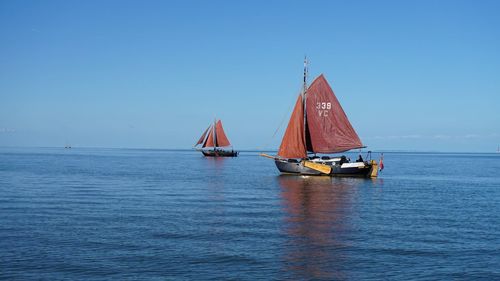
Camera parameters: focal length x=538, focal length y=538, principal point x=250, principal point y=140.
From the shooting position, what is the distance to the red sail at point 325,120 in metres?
75.8

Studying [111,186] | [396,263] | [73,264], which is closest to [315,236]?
[396,263]

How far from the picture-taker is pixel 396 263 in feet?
70.9

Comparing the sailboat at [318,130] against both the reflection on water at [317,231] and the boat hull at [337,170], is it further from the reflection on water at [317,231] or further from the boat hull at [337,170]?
the reflection on water at [317,231]

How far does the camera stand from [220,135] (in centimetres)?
16750

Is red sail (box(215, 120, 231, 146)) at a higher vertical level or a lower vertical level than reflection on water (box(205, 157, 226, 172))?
higher

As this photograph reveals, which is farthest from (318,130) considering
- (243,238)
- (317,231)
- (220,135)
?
(220,135)

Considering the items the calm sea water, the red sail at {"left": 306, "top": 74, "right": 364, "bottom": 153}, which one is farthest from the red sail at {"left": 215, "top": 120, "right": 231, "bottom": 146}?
the calm sea water

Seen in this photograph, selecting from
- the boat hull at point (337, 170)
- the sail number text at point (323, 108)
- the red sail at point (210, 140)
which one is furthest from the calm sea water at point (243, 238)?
the red sail at point (210, 140)

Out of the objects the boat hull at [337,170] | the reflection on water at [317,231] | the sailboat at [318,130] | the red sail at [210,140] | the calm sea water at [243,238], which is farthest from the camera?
the red sail at [210,140]

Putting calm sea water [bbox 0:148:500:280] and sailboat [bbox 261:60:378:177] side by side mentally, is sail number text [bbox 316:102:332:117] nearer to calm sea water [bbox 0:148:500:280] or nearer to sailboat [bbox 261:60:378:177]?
sailboat [bbox 261:60:378:177]

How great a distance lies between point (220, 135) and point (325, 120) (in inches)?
3696

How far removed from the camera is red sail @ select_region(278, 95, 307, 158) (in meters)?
75.5

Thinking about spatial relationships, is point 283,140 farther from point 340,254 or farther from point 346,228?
point 340,254

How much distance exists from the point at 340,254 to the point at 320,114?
2106 inches
